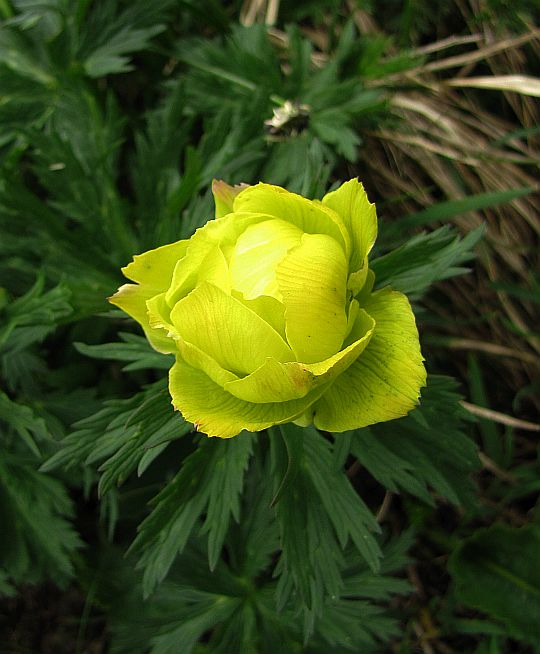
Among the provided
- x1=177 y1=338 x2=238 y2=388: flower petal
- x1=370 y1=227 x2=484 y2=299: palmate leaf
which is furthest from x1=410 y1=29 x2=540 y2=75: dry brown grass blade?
x1=177 y1=338 x2=238 y2=388: flower petal

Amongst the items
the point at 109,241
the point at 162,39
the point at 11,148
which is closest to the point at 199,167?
the point at 109,241

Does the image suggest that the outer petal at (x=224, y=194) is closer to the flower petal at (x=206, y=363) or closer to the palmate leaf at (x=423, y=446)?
the flower petal at (x=206, y=363)

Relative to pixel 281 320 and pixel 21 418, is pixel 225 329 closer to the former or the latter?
pixel 281 320

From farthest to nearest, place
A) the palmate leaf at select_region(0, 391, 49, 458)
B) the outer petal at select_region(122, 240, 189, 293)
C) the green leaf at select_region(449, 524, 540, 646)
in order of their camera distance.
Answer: the green leaf at select_region(449, 524, 540, 646) < the palmate leaf at select_region(0, 391, 49, 458) < the outer petal at select_region(122, 240, 189, 293)

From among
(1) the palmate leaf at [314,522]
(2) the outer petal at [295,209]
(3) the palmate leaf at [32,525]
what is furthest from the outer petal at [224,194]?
(3) the palmate leaf at [32,525]

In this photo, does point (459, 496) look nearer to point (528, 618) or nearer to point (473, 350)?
point (528, 618)

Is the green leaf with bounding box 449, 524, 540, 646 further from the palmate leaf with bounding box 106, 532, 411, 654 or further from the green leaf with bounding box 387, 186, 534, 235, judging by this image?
the green leaf with bounding box 387, 186, 534, 235
